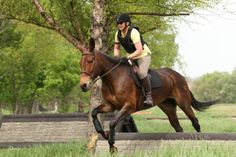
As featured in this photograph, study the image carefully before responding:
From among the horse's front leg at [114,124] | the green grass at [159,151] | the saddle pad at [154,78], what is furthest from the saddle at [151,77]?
the green grass at [159,151]

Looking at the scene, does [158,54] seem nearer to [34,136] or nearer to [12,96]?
[12,96]

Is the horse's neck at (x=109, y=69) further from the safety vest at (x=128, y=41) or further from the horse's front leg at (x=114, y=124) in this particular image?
the horse's front leg at (x=114, y=124)

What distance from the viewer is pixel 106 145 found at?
36.7ft

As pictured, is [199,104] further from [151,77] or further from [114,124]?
[114,124]

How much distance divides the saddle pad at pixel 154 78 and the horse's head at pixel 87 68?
1745 millimetres

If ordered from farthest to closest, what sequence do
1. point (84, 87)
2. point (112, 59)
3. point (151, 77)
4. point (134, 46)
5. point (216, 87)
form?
point (216, 87) < point (151, 77) < point (134, 46) < point (112, 59) < point (84, 87)

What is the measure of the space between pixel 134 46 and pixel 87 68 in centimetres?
131

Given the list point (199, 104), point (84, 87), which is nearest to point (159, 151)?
point (84, 87)

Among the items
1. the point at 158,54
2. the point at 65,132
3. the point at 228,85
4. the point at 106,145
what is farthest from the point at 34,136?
the point at 228,85

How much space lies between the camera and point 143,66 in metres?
10.5

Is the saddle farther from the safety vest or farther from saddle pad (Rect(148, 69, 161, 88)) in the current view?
the safety vest

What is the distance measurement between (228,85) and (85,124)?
87631mm

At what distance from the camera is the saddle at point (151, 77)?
1035 cm

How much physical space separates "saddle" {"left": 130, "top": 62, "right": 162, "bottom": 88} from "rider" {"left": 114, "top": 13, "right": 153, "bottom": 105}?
80 mm
